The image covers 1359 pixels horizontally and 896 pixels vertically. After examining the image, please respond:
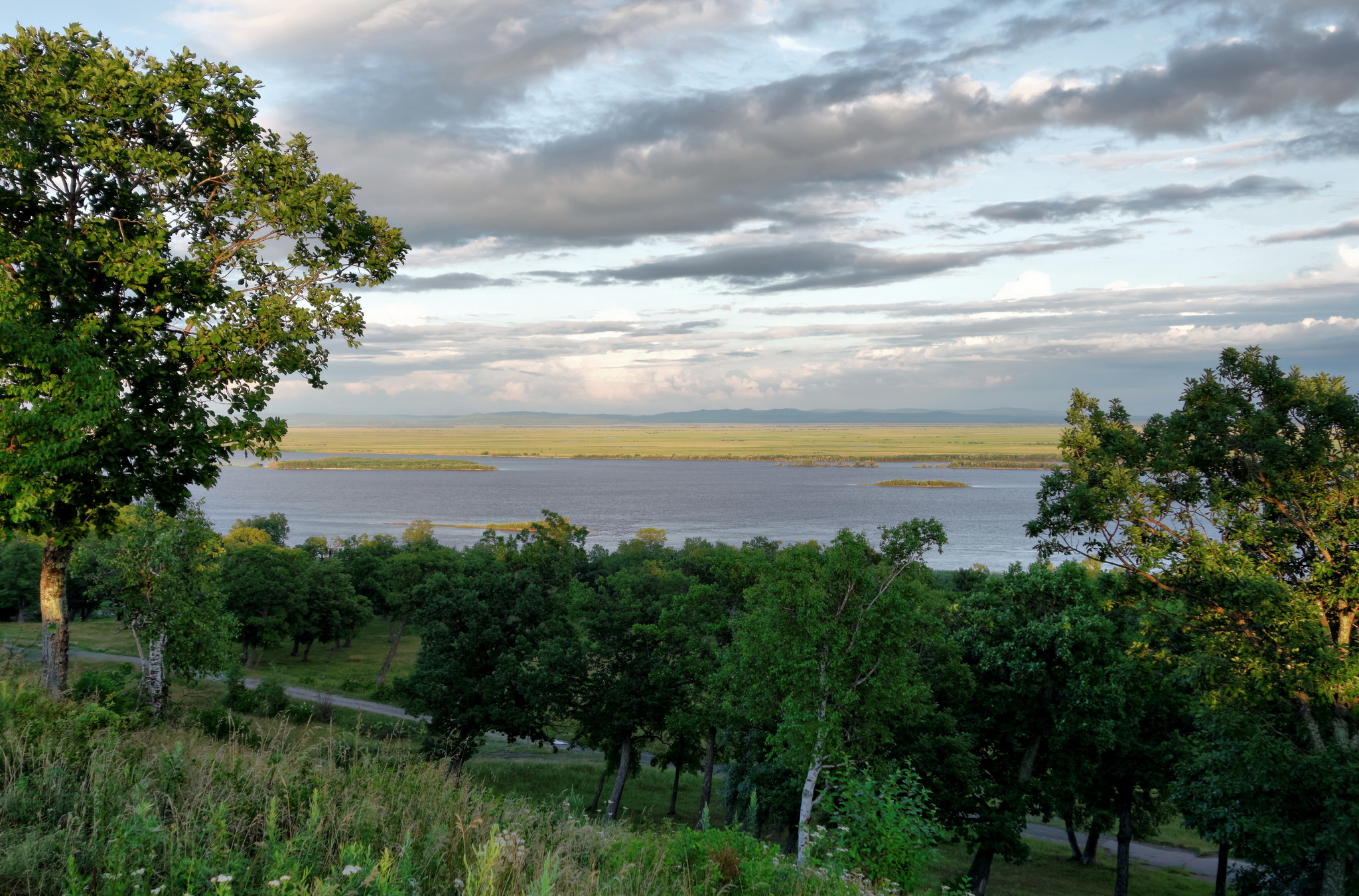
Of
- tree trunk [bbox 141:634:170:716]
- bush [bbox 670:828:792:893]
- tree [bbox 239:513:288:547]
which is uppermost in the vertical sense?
bush [bbox 670:828:792:893]

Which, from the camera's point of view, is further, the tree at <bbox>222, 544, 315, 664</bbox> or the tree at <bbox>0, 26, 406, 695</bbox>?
the tree at <bbox>222, 544, 315, 664</bbox>

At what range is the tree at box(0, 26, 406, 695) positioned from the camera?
9469 millimetres

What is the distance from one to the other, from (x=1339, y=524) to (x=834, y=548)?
9065mm

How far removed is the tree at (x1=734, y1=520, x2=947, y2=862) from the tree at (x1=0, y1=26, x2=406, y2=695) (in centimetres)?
1101

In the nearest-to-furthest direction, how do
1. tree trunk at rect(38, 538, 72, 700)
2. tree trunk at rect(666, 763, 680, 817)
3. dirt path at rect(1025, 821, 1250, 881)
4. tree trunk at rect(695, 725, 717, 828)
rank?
tree trunk at rect(38, 538, 72, 700) < tree trunk at rect(695, 725, 717, 828) < dirt path at rect(1025, 821, 1250, 881) < tree trunk at rect(666, 763, 680, 817)

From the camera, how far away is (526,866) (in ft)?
16.4

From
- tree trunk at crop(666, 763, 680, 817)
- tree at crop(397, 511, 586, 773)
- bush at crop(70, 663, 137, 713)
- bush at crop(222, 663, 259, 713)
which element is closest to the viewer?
bush at crop(70, 663, 137, 713)

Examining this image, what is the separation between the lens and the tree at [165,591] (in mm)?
20953

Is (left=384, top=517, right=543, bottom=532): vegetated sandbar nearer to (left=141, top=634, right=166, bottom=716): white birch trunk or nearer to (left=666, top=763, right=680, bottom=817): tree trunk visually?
(left=666, top=763, right=680, bottom=817): tree trunk

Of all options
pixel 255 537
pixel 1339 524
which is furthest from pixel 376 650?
pixel 1339 524

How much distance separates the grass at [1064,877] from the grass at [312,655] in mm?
35736

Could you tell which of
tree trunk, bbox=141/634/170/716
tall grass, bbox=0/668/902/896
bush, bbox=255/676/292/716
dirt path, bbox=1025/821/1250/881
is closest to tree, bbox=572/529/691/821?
bush, bbox=255/676/292/716

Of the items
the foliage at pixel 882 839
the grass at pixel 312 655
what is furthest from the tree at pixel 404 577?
the foliage at pixel 882 839

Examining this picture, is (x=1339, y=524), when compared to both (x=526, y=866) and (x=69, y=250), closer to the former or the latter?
(x=526, y=866)
